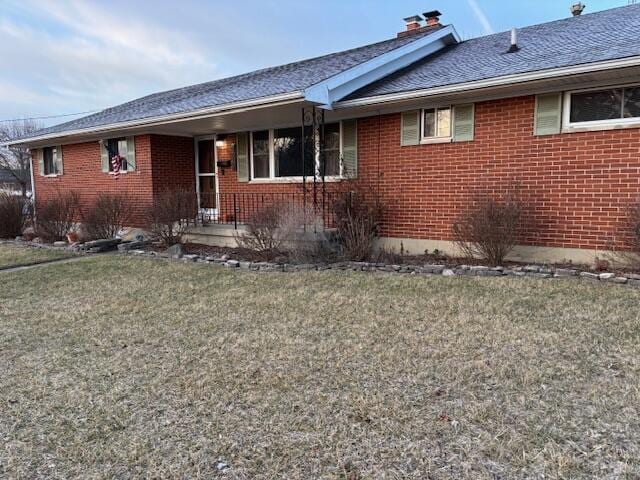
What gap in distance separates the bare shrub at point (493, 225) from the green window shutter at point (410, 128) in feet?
5.51

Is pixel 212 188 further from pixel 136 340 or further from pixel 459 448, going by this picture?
pixel 459 448

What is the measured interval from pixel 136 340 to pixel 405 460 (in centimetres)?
281

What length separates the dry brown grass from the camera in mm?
2352

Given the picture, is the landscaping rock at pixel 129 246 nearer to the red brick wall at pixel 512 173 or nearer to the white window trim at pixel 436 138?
the red brick wall at pixel 512 173

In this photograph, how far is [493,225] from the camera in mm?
6328

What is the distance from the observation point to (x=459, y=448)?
2.39m

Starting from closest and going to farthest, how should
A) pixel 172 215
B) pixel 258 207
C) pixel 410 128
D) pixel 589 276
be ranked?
pixel 589 276 → pixel 410 128 → pixel 258 207 → pixel 172 215

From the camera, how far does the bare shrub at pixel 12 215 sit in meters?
11.9

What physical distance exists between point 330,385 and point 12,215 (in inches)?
474

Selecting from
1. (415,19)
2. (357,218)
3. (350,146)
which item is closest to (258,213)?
(357,218)

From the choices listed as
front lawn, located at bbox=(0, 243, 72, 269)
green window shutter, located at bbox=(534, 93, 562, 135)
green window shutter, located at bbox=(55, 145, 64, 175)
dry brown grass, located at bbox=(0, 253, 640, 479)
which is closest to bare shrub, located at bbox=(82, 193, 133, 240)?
front lawn, located at bbox=(0, 243, 72, 269)

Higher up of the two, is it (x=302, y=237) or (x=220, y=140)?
(x=220, y=140)

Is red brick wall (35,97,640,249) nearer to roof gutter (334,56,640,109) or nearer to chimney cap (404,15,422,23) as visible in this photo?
roof gutter (334,56,640,109)

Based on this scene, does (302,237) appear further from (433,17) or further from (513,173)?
(433,17)
